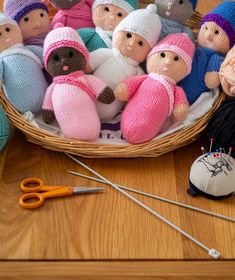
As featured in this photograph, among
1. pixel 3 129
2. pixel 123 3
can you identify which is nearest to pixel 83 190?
pixel 3 129

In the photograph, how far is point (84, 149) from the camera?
0.78 m

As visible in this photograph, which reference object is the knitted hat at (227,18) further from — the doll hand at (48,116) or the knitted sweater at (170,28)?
the doll hand at (48,116)

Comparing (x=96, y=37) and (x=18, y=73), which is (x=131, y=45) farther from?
(x=18, y=73)

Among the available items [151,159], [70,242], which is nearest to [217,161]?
[151,159]

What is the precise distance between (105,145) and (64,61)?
16 cm

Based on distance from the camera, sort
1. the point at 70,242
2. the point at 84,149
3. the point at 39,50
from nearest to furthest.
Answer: the point at 70,242, the point at 84,149, the point at 39,50

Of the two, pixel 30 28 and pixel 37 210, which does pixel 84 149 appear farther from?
pixel 30 28

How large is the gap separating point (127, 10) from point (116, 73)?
0.43 feet

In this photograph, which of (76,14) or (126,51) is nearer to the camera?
(126,51)

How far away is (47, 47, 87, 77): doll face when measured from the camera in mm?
801

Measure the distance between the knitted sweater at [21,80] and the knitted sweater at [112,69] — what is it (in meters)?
0.11

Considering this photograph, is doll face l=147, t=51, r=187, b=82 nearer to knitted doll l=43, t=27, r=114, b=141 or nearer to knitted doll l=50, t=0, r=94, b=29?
knitted doll l=43, t=27, r=114, b=141

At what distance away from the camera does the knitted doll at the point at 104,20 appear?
35.1 inches

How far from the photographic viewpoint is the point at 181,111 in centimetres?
81
